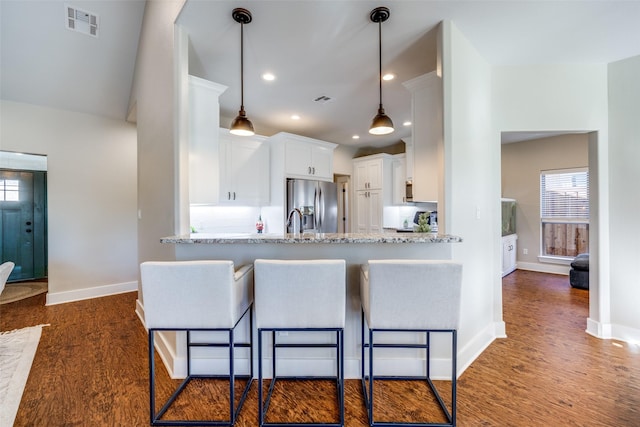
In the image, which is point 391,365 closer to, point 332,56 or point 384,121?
point 384,121

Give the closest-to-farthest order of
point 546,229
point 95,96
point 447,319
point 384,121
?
point 447,319 → point 384,121 → point 95,96 → point 546,229

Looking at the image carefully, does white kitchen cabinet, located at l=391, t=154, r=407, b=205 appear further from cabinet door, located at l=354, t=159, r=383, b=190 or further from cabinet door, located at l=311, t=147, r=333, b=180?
cabinet door, located at l=311, t=147, r=333, b=180

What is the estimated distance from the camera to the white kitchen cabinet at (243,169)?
13.2ft

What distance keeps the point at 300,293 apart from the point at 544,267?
19.1 feet

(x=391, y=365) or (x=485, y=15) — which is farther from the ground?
(x=485, y=15)

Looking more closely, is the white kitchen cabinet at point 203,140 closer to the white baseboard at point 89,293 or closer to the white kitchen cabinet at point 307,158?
the white kitchen cabinet at point 307,158

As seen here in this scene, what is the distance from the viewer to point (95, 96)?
12.4 feet

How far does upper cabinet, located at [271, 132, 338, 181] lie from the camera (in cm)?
445

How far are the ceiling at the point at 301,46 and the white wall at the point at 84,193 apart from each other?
0.24 metres

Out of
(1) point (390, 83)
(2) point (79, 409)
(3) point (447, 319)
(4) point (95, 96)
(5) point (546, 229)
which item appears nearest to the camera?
(3) point (447, 319)

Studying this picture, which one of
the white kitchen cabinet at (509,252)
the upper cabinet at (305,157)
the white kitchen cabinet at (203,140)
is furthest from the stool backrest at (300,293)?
the white kitchen cabinet at (509,252)

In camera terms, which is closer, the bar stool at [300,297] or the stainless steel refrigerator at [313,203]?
the bar stool at [300,297]

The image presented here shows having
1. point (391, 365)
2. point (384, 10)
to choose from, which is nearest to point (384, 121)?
point (384, 10)

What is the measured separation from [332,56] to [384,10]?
27.0 inches
